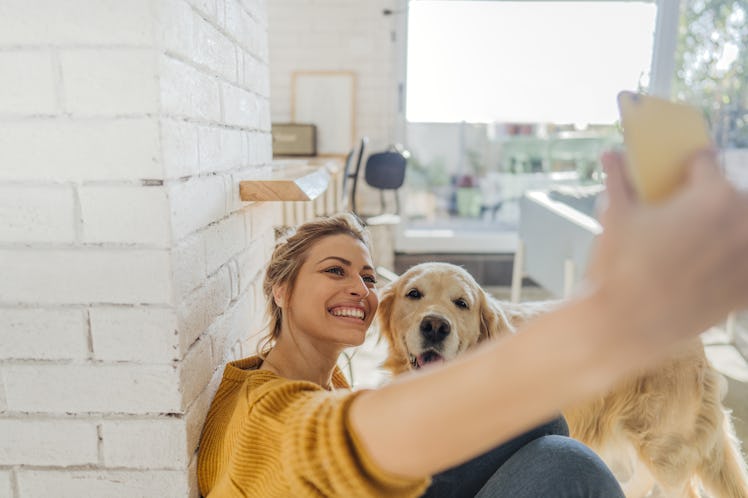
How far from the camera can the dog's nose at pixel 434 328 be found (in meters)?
1.42

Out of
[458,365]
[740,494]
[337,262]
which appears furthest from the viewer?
[740,494]

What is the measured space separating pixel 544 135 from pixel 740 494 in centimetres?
A: 373

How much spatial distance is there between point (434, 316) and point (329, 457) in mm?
947

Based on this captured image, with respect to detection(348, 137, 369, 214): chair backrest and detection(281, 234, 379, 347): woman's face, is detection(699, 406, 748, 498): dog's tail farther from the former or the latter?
detection(348, 137, 369, 214): chair backrest

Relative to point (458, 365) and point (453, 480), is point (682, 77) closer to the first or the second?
point (453, 480)

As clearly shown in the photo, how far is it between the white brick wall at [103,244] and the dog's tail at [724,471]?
156 cm

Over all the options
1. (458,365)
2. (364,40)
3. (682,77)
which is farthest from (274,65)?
(458,365)

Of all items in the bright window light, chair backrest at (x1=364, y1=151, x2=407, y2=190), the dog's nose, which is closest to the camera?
the dog's nose

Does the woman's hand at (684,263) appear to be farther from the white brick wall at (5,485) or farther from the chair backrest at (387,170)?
the chair backrest at (387,170)

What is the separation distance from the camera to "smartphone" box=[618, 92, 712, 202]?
13.2 inches

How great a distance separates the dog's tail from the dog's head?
76cm

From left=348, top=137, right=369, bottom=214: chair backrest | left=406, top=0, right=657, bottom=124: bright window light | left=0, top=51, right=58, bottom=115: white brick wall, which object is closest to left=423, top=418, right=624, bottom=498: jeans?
left=0, top=51, right=58, bottom=115: white brick wall

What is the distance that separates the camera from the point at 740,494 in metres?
1.58

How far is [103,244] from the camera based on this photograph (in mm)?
740
